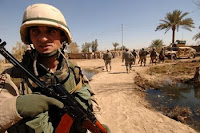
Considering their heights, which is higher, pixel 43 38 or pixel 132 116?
pixel 43 38

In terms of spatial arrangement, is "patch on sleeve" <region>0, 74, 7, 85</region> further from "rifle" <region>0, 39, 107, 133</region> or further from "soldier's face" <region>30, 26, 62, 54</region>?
"soldier's face" <region>30, 26, 62, 54</region>

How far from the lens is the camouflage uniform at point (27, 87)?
907mm

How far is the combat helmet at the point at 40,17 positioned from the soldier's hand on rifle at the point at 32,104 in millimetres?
574

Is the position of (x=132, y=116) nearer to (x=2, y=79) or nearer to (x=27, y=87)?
(x=27, y=87)

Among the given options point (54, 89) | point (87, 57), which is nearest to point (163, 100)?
point (54, 89)

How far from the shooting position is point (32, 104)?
3.11 feet

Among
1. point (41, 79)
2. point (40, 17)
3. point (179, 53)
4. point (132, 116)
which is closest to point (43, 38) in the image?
point (40, 17)

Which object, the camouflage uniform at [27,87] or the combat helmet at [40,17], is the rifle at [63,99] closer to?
the camouflage uniform at [27,87]

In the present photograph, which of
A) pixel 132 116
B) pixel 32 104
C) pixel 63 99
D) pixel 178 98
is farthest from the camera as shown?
pixel 178 98

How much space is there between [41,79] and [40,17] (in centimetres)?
49

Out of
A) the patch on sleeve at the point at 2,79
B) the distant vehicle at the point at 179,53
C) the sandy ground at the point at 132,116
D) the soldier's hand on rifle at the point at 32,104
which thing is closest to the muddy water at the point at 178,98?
the sandy ground at the point at 132,116

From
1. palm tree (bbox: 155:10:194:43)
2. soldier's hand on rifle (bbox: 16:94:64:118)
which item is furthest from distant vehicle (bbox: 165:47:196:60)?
soldier's hand on rifle (bbox: 16:94:64:118)

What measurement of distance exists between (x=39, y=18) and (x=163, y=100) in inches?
215

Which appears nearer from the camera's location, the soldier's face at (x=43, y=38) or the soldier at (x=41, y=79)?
the soldier at (x=41, y=79)
